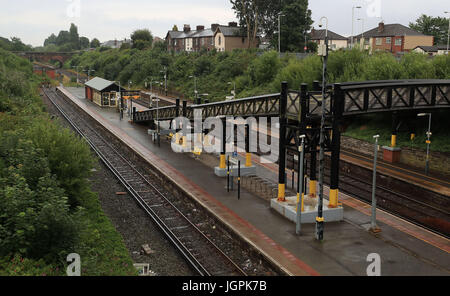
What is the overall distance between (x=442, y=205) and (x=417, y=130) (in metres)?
9.50

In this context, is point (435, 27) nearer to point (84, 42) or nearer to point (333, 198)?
point (333, 198)

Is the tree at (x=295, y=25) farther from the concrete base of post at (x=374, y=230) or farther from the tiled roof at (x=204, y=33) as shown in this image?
the concrete base of post at (x=374, y=230)

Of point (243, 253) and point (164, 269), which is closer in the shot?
point (164, 269)

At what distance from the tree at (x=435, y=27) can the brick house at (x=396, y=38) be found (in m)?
13.8

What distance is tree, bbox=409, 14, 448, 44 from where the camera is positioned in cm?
7901

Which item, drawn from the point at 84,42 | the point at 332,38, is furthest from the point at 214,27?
the point at 84,42

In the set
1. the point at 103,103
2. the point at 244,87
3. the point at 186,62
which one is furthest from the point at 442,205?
the point at 186,62

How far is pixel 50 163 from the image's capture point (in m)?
17.2

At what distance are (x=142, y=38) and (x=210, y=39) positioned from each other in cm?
3524

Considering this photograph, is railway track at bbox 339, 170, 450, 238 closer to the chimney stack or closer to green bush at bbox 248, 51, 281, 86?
green bush at bbox 248, 51, 281, 86

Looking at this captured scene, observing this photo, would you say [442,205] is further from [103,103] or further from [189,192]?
[103,103]

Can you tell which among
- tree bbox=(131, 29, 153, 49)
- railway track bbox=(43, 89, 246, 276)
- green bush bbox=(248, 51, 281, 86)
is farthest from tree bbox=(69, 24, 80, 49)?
railway track bbox=(43, 89, 246, 276)
